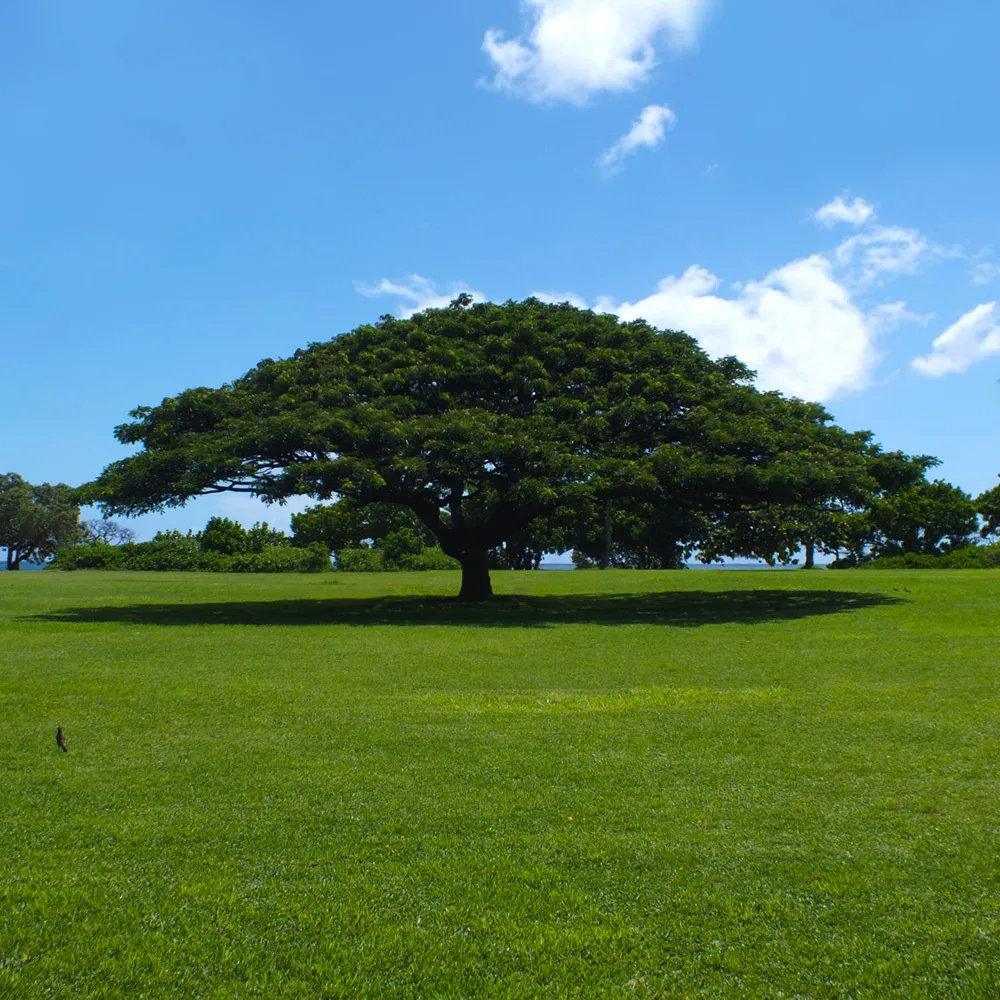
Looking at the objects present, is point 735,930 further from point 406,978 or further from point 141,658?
point 141,658

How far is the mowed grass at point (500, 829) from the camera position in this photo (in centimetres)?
396

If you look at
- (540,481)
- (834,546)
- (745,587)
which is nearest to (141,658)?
(540,481)

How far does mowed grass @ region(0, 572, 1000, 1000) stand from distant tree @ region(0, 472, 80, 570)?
216 ft

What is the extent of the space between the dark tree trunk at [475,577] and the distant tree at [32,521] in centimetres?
5562

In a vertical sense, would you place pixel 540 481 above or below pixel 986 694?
above

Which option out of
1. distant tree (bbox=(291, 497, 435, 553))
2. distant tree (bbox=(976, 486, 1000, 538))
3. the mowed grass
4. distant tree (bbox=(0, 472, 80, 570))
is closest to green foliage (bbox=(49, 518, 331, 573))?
distant tree (bbox=(291, 497, 435, 553))

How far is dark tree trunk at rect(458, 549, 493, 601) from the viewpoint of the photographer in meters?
25.2

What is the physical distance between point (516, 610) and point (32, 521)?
6224cm

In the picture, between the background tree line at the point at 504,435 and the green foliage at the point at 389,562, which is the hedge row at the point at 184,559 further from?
the background tree line at the point at 504,435

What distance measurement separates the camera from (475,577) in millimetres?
25438

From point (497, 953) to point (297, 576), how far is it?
121 feet

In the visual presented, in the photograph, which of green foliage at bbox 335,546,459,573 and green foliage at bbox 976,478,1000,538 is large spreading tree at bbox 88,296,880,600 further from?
green foliage at bbox 976,478,1000,538

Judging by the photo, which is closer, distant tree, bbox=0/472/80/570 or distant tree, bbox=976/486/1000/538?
distant tree, bbox=976/486/1000/538

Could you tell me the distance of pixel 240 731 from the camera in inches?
331
